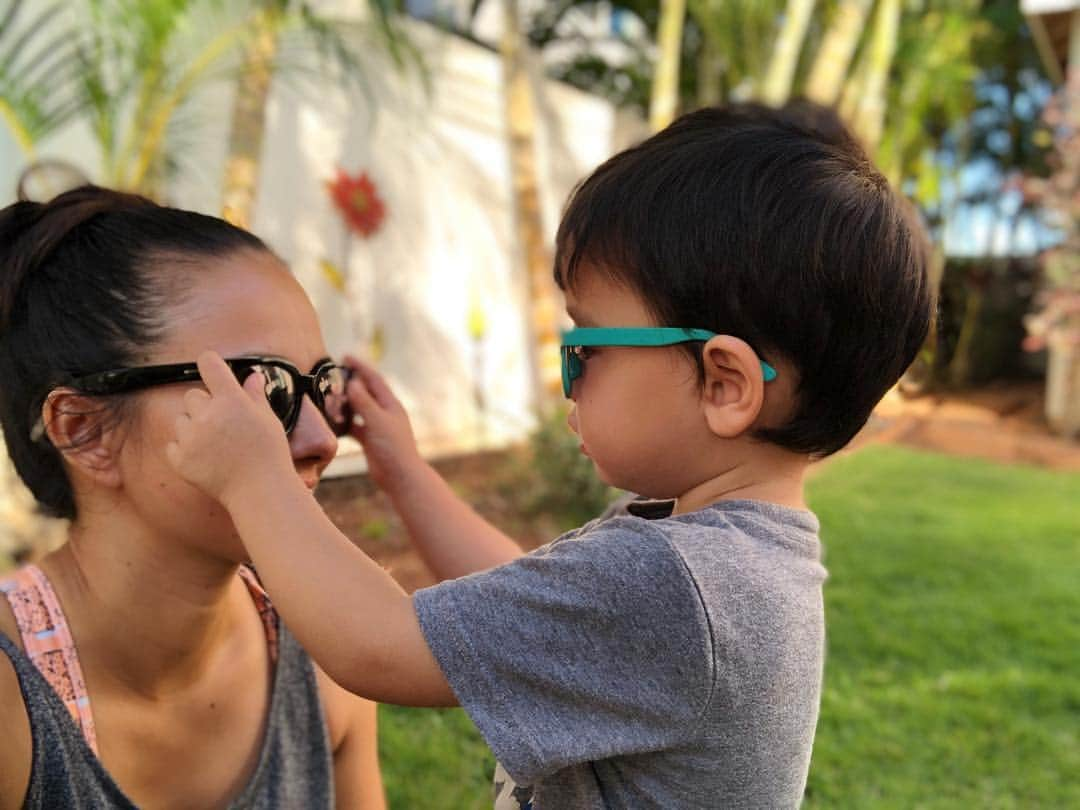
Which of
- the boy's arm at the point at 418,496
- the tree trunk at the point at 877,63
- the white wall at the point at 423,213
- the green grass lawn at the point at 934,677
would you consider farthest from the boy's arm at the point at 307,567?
the tree trunk at the point at 877,63

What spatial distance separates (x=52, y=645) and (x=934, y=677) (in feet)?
12.7

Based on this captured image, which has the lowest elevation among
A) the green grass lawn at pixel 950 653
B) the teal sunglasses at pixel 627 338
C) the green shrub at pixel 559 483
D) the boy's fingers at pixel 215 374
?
the green grass lawn at pixel 950 653

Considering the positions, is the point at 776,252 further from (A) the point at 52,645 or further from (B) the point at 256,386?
(A) the point at 52,645

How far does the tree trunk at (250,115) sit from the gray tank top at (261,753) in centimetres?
294

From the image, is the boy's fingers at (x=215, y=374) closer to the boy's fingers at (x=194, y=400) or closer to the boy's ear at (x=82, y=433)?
the boy's fingers at (x=194, y=400)

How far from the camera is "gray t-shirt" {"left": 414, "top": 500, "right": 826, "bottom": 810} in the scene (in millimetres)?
1306

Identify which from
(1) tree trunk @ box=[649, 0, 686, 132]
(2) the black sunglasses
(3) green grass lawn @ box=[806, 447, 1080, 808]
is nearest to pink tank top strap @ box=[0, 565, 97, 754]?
(2) the black sunglasses

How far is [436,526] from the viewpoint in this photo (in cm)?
218

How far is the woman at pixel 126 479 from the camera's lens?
1635 mm

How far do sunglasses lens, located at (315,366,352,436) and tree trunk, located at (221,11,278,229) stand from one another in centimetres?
260

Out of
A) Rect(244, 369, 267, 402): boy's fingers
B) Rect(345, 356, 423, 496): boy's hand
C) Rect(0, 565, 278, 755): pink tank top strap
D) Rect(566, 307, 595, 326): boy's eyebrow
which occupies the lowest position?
Rect(0, 565, 278, 755): pink tank top strap

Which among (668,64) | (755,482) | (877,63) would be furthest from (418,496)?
(877,63)

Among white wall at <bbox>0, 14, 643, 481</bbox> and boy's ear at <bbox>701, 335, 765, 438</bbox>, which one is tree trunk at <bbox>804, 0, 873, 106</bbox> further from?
boy's ear at <bbox>701, 335, 765, 438</bbox>

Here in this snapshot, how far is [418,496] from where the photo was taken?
2201mm
